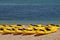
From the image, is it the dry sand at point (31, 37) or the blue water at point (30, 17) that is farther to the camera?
the blue water at point (30, 17)

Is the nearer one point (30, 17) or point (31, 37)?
point (31, 37)

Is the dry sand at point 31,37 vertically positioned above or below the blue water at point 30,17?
above

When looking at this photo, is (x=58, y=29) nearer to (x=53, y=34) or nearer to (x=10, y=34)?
(x=53, y=34)

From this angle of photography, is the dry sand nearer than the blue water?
Yes

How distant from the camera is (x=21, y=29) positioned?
24.1m

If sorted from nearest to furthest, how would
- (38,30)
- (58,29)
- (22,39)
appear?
(22,39), (38,30), (58,29)

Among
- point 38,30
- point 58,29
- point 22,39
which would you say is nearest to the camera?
point 22,39

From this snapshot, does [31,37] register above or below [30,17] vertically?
above

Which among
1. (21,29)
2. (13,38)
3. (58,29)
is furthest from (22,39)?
(58,29)

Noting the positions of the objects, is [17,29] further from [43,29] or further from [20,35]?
[43,29]

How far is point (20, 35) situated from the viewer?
23.6m

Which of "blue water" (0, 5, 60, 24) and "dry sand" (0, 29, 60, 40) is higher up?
"dry sand" (0, 29, 60, 40)

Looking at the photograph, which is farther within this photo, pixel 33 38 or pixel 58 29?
pixel 58 29

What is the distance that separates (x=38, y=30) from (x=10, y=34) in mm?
2452
